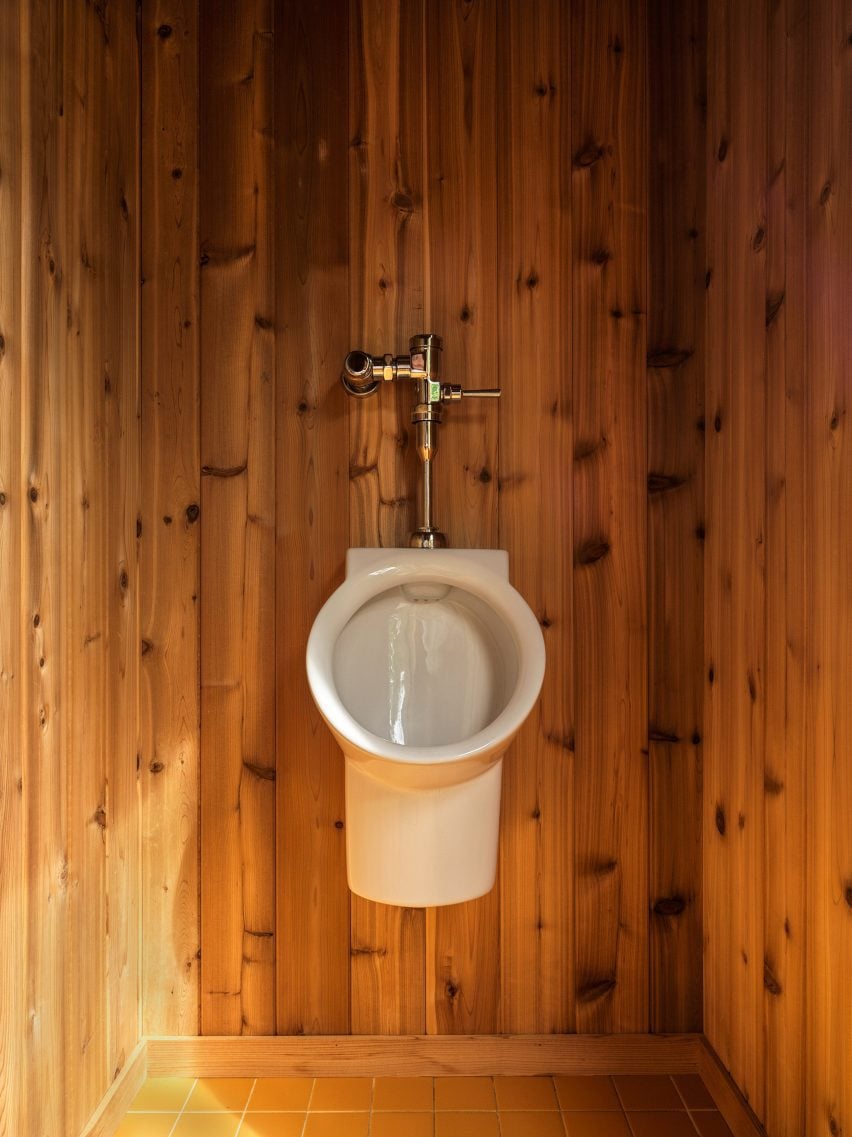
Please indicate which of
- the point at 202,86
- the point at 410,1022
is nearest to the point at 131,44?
the point at 202,86

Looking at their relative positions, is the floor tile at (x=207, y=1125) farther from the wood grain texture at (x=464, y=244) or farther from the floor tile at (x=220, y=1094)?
the wood grain texture at (x=464, y=244)

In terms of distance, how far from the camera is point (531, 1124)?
4.50 feet

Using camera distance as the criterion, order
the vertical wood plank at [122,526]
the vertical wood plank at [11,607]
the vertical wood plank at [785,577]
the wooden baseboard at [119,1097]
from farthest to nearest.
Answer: the vertical wood plank at [122,526], the wooden baseboard at [119,1097], the vertical wood plank at [785,577], the vertical wood plank at [11,607]

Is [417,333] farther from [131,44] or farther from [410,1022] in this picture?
[410,1022]

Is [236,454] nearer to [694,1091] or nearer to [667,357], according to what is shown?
[667,357]

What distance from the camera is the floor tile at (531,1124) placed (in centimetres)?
135

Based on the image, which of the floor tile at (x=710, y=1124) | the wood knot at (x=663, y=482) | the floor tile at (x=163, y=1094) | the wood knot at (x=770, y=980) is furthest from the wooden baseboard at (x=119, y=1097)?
the wood knot at (x=663, y=482)

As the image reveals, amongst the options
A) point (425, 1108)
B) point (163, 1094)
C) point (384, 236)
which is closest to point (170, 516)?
point (384, 236)

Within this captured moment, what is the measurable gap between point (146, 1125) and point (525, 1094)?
2.11 feet

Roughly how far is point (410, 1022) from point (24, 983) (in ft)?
2.39

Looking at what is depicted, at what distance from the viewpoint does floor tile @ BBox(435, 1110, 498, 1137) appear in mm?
1346

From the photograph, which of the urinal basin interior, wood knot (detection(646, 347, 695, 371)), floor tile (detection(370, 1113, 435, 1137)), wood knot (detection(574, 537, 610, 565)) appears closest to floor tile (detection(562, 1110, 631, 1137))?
floor tile (detection(370, 1113, 435, 1137))

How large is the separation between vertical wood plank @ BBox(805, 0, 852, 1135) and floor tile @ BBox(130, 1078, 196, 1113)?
1.02 meters

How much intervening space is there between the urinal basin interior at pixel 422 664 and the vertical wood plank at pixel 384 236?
173mm
